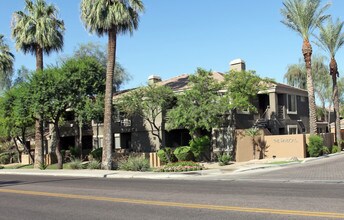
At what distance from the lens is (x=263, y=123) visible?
34.5 meters

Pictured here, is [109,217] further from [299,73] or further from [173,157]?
[299,73]

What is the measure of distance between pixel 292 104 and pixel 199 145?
11051mm

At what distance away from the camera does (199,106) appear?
96.3 ft

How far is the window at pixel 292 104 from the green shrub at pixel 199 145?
9.21m

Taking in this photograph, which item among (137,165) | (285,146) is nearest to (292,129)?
(285,146)

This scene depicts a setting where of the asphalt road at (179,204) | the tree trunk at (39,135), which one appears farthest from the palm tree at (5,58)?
the asphalt road at (179,204)

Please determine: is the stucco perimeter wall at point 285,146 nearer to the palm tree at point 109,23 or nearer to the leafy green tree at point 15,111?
the palm tree at point 109,23

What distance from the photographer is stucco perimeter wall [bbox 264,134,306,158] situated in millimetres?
30078

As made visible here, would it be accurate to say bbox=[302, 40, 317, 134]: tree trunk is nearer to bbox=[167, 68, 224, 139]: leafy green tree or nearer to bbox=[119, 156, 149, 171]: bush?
bbox=[167, 68, 224, 139]: leafy green tree

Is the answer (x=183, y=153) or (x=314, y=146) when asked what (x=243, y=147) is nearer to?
(x=183, y=153)

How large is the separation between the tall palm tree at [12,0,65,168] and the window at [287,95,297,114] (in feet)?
66.1

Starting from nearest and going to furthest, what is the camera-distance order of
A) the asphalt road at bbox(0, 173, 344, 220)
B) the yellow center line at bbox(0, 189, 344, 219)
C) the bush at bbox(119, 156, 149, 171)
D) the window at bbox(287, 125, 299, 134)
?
the yellow center line at bbox(0, 189, 344, 219) → the asphalt road at bbox(0, 173, 344, 220) → the bush at bbox(119, 156, 149, 171) → the window at bbox(287, 125, 299, 134)

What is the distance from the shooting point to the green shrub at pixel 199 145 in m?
31.7

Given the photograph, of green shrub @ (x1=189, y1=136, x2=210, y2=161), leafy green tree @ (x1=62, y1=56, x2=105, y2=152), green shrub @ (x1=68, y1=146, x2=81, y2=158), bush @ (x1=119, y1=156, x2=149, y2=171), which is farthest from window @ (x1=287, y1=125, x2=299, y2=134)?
green shrub @ (x1=68, y1=146, x2=81, y2=158)
